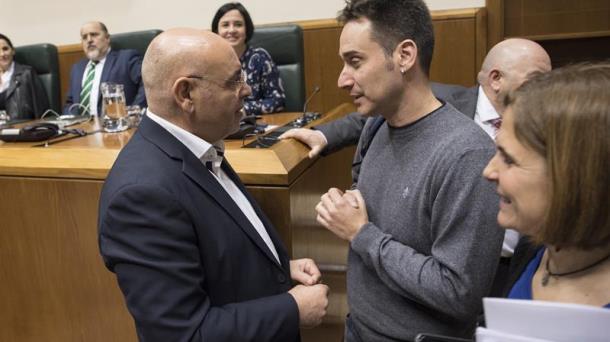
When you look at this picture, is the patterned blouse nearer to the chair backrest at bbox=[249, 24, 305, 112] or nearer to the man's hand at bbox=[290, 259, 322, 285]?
the chair backrest at bbox=[249, 24, 305, 112]

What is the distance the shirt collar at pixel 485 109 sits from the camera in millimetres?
1831

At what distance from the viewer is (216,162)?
1147 millimetres

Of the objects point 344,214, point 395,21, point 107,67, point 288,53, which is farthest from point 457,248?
point 107,67

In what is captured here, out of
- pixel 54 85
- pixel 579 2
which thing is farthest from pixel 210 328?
pixel 54 85

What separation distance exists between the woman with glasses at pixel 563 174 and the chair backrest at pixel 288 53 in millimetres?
2451

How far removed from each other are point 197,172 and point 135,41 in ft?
9.84

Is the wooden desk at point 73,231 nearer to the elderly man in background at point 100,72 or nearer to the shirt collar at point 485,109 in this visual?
the shirt collar at point 485,109

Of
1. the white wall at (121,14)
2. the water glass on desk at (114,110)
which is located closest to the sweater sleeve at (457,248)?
the water glass on desk at (114,110)

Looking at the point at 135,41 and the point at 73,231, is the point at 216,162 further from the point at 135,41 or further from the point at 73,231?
the point at 135,41

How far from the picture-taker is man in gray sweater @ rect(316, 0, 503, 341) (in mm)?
964

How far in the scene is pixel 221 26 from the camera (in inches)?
117

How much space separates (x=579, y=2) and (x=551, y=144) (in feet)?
11.0

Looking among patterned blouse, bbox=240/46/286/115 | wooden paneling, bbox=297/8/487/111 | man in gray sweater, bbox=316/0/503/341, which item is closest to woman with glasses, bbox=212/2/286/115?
patterned blouse, bbox=240/46/286/115

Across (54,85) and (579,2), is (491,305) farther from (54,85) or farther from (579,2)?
(54,85)
